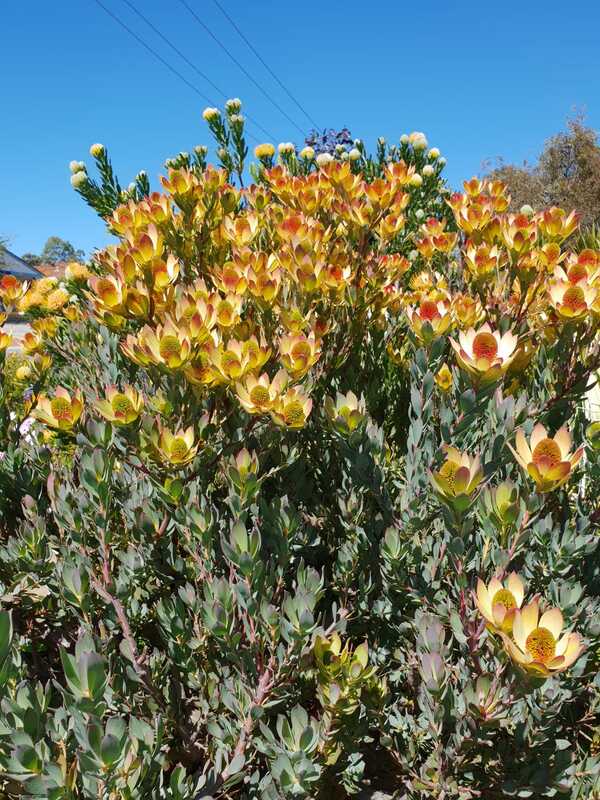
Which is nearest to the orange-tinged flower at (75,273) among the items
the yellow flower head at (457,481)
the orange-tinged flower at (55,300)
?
the orange-tinged flower at (55,300)

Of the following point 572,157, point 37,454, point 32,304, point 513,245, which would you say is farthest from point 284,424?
point 572,157

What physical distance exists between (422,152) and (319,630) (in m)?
3.63

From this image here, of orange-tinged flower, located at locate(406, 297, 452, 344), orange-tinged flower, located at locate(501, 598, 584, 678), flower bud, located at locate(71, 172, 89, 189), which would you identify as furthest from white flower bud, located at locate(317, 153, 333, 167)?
orange-tinged flower, located at locate(501, 598, 584, 678)

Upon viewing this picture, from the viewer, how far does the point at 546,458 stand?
1.09m

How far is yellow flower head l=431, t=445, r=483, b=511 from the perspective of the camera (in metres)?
1.05

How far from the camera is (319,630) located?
1.34 metres

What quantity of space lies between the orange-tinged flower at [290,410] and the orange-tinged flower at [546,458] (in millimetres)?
429

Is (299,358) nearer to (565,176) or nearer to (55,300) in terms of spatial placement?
(55,300)

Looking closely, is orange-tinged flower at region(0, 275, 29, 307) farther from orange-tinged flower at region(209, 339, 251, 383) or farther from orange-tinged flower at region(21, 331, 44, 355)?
orange-tinged flower at region(209, 339, 251, 383)

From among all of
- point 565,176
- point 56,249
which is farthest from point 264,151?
point 56,249

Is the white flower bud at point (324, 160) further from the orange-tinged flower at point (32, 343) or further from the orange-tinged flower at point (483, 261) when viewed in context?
the orange-tinged flower at point (32, 343)

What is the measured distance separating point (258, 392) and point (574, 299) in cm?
81

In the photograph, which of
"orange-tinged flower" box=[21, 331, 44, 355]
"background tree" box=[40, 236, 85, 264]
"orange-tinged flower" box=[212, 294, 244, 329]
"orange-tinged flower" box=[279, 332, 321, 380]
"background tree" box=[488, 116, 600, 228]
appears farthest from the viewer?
"background tree" box=[40, 236, 85, 264]

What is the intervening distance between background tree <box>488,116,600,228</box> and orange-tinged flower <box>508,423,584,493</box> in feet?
65.6
